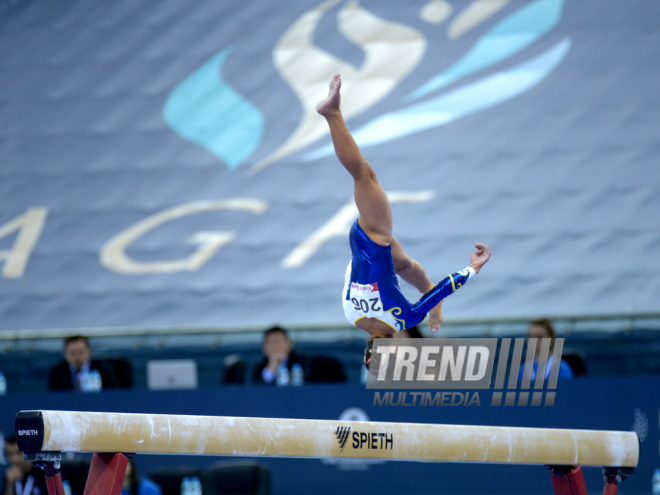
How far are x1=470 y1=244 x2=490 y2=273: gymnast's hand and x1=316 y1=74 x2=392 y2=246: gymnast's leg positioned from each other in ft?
1.58

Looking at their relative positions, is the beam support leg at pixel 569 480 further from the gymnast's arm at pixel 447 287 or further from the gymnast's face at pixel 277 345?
the gymnast's face at pixel 277 345

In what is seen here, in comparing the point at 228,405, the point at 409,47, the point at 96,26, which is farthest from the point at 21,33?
the point at 228,405

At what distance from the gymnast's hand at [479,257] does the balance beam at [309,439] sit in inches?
34.8

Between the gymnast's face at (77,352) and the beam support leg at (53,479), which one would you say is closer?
the beam support leg at (53,479)

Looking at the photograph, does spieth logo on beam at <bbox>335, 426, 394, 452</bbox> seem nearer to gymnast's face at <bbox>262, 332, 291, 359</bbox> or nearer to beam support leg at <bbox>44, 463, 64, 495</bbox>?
beam support leg at <bbox>44, 463, 64, 495</bbox>

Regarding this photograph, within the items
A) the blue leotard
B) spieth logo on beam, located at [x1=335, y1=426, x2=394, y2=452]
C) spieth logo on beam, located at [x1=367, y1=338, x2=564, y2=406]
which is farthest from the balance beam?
spieth logo on beam, located at [x1=367, y1=338, x2=564, y2=406]

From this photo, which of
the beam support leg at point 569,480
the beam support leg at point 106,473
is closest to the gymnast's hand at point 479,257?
the beam support leg at point 569,480

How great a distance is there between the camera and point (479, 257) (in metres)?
3.87

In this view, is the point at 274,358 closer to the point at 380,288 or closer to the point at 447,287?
the point at 380,288

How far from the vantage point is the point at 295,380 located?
646 cm

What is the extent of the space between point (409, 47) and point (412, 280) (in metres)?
6.05

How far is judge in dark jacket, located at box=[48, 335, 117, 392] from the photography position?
6.63m

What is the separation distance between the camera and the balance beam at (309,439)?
3.32 meters

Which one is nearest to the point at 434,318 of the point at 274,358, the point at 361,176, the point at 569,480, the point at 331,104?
the point at 361,176
